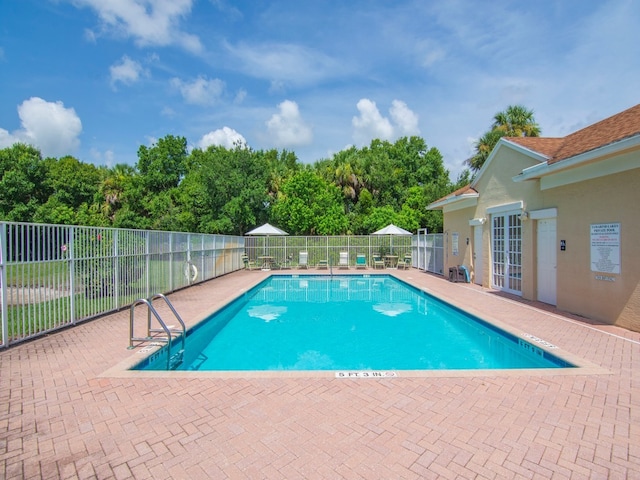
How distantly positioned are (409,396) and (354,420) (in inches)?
34.2

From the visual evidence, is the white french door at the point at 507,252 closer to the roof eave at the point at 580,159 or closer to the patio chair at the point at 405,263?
the roof eave at the point at 580,159

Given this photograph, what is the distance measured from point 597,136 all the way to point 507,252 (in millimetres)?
→ 4354

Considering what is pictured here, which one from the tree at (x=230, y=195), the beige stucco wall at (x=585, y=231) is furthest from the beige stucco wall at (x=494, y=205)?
the tree at (x=230, y=195)

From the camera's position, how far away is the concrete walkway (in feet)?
8.79

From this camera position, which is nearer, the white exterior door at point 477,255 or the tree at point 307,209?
the white exterior door at point 477,255

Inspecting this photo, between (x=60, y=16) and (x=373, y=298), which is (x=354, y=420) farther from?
(x=60, y=16)

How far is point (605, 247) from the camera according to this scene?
7.19m

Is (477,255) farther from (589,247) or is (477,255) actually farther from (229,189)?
(229,189)

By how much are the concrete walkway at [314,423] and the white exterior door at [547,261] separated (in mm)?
4124

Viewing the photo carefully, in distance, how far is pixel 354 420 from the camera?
11.1ft

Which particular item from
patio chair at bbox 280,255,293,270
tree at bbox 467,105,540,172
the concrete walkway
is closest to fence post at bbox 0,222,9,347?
the concrete walkway

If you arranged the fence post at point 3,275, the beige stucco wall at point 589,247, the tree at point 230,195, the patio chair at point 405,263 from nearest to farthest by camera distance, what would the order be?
1. the fence post at point 3,275
2. the beige stucco wall at point 589,247
3. the patio chair at point 405,263
4. the tree at point 230,195

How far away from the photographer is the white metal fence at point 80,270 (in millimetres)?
5668

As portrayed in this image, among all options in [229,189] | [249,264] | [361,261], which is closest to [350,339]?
[361,261]
